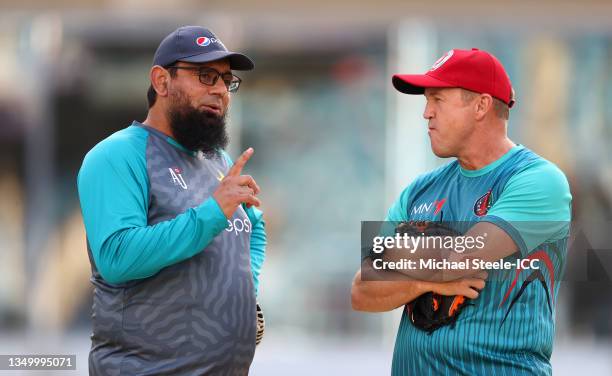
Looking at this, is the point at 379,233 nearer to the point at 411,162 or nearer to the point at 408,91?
the point at 408,91

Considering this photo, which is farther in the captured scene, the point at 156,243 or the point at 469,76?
the point at 469,76

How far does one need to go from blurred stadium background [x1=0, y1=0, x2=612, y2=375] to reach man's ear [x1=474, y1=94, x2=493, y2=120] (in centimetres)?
630

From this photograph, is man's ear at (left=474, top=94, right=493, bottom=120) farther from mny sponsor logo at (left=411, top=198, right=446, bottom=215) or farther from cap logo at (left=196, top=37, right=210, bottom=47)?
cap logo at (left=196, top=37, right=210, bottom=47)

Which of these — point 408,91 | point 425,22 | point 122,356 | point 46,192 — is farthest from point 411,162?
point 122,356

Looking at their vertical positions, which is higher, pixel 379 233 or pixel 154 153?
pixel 154 153

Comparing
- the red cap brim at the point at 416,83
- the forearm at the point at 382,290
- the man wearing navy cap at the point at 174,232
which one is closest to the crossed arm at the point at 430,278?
the forearm at the point at 382,290

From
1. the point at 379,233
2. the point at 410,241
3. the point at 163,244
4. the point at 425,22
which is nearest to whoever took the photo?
the point at 163,244

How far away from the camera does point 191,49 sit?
4.12 meters

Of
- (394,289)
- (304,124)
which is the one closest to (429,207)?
(394,289)

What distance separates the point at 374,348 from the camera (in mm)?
10805

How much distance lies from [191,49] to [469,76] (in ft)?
3.65

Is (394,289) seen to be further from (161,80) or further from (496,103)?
(161,80)

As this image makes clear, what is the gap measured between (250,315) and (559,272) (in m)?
1.23

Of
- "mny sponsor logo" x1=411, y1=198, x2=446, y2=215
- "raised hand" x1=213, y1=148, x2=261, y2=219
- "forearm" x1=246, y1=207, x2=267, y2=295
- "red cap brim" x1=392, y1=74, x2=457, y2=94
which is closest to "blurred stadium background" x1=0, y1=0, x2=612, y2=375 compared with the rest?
"forearm" x1=246, y1=207, x2=267, y2=295
